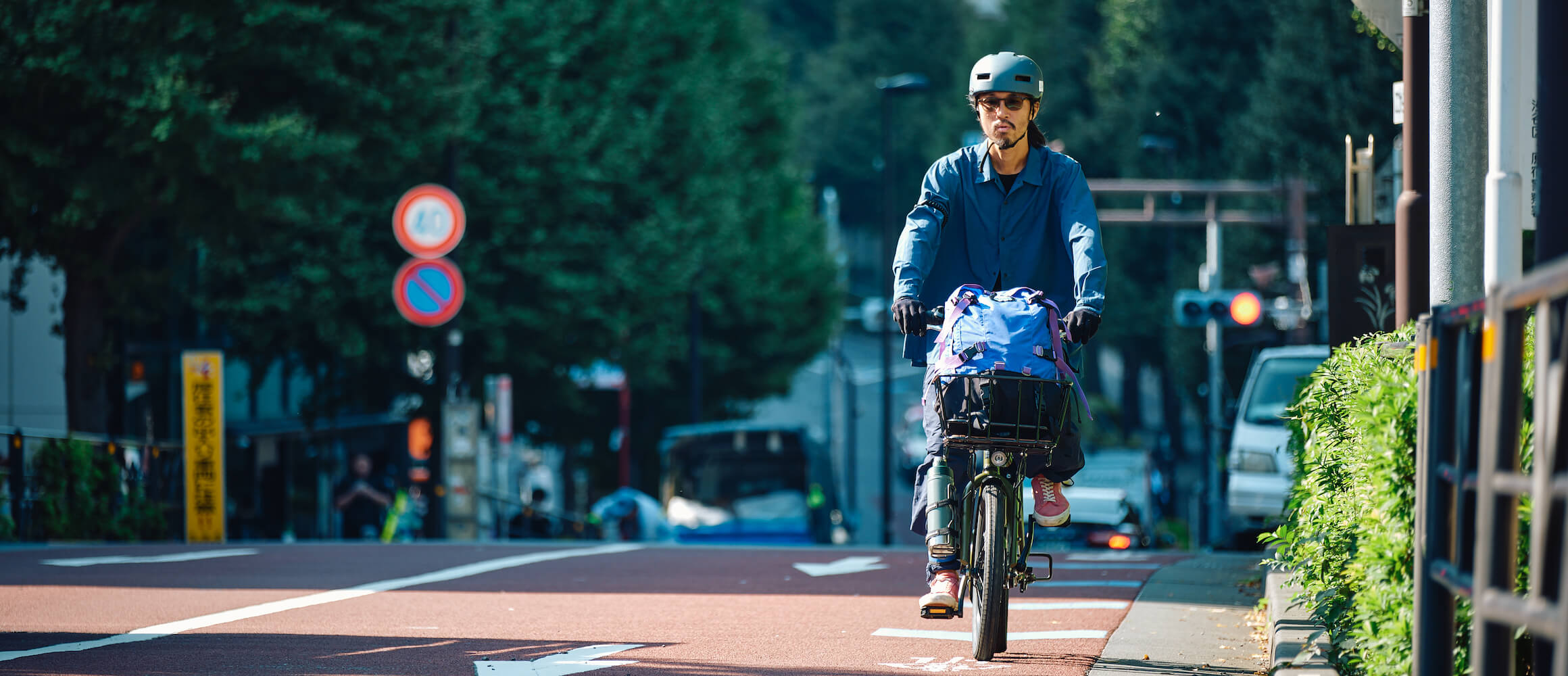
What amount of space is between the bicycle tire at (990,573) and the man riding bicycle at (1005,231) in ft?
0.33

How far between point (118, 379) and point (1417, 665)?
81.9ft

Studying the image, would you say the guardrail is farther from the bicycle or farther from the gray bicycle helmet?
the gray bicycle helmet

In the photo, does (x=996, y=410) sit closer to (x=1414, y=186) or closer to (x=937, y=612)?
(x=937, y=612)

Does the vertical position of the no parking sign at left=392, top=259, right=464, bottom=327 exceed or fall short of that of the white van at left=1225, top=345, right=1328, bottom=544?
it exceeds it

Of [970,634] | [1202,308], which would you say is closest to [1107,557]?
[970,634]

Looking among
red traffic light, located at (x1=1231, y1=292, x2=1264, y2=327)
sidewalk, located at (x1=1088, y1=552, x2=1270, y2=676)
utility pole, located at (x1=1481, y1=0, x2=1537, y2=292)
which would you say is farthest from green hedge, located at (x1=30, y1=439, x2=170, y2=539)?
utility pole, located at (x1=1481, y1=0, x2=1537, y2=292)

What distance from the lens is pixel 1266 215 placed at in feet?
103

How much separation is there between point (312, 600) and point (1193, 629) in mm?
3893

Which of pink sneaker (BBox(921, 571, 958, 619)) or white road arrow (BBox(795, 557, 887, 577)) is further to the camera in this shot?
white road arrow (BBox(795, 557, 887, 577))

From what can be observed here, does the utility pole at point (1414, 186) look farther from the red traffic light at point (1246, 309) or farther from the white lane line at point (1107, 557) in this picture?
the red traffic light at point (1246, 309)

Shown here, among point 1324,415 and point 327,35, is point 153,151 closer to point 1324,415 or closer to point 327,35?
point 327,35

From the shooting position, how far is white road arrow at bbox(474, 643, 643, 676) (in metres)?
5.54

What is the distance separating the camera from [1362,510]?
4.46m

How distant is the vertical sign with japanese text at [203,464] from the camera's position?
17422mm
